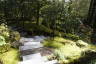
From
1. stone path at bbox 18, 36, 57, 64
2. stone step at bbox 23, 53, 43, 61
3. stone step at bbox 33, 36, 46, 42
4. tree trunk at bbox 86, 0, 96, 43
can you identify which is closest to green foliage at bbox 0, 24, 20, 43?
stone path at bbox 18, 36, 57, 64

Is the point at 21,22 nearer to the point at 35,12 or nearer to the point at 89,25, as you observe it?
the point at 35,12

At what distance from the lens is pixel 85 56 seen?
21.5ft

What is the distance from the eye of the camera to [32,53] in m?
6.53

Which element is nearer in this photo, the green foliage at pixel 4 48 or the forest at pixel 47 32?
the forest at pixel 47 32

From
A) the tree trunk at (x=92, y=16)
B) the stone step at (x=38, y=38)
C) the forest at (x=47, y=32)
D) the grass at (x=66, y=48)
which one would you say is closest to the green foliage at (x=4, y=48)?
the forest at (x=47, y=32)

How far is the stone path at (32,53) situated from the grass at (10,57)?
0.27 metres

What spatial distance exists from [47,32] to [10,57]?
292 cm

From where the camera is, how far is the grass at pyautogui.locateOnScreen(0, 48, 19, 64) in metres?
6.07

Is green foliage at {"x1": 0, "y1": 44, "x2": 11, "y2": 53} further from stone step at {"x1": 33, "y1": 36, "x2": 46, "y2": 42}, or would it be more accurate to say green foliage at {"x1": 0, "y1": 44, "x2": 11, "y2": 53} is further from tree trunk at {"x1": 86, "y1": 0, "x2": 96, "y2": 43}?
tree trunk at {"x1": 86, "y1": 0, "x2": 96, "y2": 43}

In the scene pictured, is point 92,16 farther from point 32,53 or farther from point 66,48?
point 32,53

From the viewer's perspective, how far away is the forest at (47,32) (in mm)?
6383

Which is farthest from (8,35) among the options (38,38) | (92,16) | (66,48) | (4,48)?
(92,16)

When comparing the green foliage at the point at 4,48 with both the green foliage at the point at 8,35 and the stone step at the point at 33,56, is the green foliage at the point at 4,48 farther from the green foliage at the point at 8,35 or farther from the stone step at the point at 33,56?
the stone step at the point at 33,56

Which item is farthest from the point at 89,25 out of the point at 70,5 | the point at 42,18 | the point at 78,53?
the point at 78,53
